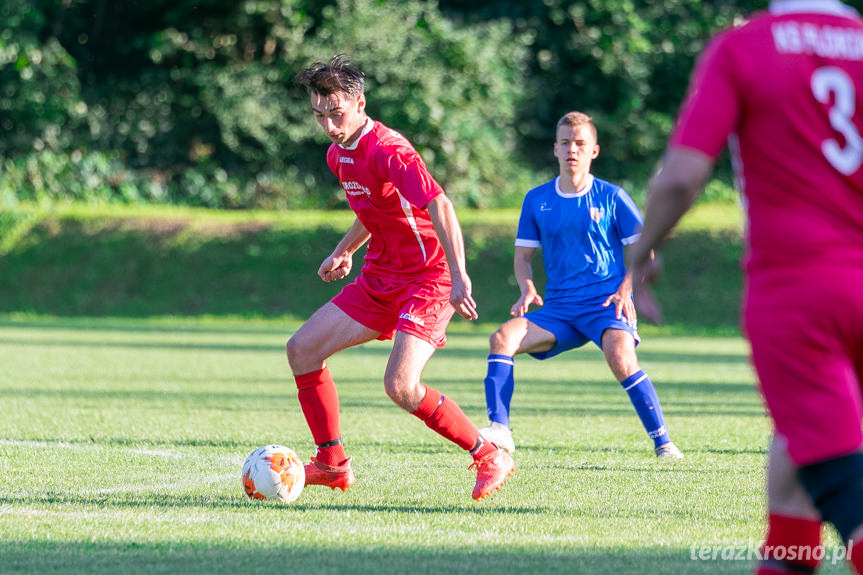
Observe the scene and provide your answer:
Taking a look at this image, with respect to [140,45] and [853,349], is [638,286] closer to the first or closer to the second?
[853,349]

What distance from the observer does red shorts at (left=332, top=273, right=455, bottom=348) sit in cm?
544

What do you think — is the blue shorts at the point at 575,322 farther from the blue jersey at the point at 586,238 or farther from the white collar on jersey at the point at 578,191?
the white collar on jersey at the point at 578,191

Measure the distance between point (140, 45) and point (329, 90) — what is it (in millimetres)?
25242

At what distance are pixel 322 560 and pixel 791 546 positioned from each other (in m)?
A: 1.72

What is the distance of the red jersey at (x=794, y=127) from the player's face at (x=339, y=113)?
2.71m

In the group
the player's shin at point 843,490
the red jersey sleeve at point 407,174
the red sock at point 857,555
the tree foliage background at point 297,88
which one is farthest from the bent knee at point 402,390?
the tree foliage background at point 297,88

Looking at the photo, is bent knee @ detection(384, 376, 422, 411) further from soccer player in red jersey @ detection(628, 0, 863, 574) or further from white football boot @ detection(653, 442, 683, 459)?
soccer player in red jersey @ detection(628, 0, 863, 574)

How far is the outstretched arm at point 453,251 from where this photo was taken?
5.02 meters

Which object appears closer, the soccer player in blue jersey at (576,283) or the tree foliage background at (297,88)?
the soccer player in blue jersey at (576,283)

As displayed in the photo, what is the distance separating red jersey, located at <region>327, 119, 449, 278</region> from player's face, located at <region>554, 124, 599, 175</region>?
1.54m

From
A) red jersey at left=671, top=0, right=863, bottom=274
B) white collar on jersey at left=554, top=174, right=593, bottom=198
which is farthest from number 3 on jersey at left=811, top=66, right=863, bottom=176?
white collar on jersey at left=554, top=174, right=593, bottom=198

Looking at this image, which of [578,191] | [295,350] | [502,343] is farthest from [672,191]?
[578,191]

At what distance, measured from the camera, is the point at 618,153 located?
30.1 meters

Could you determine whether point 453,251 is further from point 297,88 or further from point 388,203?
point 297,88
